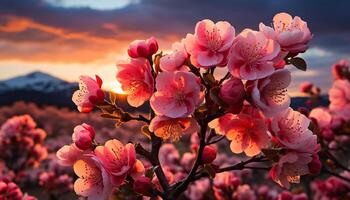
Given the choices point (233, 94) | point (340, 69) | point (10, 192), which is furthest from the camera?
point (340, 69)

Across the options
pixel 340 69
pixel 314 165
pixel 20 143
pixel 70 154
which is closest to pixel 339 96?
pixel 340 69

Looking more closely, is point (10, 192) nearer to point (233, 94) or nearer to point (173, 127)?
point (173, 127)

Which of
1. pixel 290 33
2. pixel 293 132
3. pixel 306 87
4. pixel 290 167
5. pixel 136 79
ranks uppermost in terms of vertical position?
pixel 290 33

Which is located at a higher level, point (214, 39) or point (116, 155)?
point (214, 39)

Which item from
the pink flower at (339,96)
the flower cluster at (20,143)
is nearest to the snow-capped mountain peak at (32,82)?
the flower cluster at (20,143)

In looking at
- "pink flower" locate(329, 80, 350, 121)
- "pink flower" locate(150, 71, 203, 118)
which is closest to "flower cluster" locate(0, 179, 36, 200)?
"pink flower" locate(150, 71, 203, 118)

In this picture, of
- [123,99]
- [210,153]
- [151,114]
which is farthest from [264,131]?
[123,99]

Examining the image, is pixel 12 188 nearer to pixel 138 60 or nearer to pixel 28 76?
pixel 138 60
